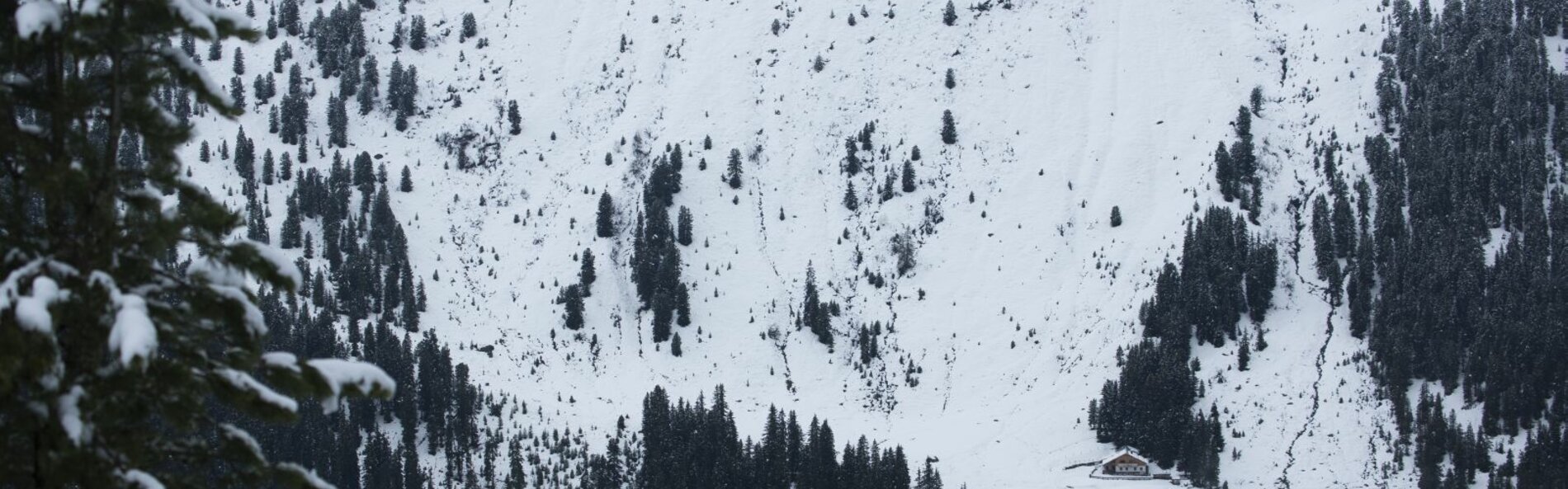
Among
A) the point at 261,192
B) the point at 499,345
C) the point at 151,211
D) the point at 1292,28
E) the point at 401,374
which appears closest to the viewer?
the point at 151,211

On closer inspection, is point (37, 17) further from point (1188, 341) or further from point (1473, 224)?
point (1473, 224)

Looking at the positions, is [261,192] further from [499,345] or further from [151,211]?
[151,211]

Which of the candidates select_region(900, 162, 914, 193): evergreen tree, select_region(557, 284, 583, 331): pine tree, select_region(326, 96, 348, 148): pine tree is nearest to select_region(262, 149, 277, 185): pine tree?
select_region(326, 96, 348, 148): pine tree

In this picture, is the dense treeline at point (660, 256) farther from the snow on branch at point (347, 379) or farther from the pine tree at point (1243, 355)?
the snow on branch at point (347, 379)

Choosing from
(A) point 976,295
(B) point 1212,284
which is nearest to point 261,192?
(A) point 976,295

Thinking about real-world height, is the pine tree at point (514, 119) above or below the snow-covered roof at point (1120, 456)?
above

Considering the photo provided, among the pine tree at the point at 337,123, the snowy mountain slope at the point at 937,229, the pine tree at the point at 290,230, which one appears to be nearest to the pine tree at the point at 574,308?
the snowy mountain slope at the point at 937,229

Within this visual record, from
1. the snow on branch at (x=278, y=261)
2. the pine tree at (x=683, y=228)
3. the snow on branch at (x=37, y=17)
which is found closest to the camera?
the snow on branch at (x=37, y=17)
